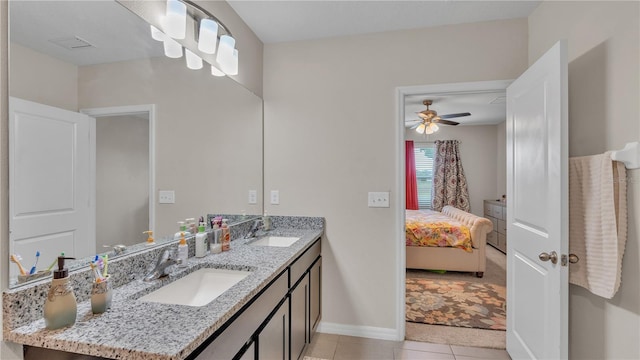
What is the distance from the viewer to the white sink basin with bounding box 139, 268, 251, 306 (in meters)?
1.28

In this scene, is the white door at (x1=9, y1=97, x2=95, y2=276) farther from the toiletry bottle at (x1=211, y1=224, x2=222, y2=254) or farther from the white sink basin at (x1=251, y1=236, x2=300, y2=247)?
the white sink basin at (x1=251, y1=236, x2=300, y2=247)

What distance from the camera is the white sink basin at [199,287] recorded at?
128 centimetres

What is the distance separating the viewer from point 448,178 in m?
6.25

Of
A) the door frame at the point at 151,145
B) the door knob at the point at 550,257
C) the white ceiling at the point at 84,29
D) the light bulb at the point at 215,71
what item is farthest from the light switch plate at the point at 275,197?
the door knob at the point at 550,257

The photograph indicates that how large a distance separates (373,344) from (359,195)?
1.14 meters

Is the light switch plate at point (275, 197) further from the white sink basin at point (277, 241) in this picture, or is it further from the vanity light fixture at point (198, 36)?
the vanity light fixture at point (198, 36)

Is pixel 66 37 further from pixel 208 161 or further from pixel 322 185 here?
pixel 322 185

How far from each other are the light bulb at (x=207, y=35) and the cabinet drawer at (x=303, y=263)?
140 cm

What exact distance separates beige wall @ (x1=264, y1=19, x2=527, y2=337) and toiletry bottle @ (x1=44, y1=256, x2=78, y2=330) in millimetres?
Answer: 1705

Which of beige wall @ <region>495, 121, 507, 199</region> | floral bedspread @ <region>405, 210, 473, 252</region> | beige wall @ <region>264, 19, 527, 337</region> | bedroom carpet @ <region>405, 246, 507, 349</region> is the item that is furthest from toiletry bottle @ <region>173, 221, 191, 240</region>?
beige wall @ <region>495, 121, 507, 199</region>

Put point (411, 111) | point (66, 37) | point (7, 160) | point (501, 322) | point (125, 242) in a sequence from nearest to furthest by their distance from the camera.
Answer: point (7, 160) → point (66, 37) → point (125, 242) → point (501, 322) → point (411, 111)

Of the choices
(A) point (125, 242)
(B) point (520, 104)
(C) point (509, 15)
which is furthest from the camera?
(C) point (509, 15)

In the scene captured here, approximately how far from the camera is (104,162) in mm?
1188

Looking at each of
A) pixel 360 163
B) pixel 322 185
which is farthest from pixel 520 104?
pixel 322 185
